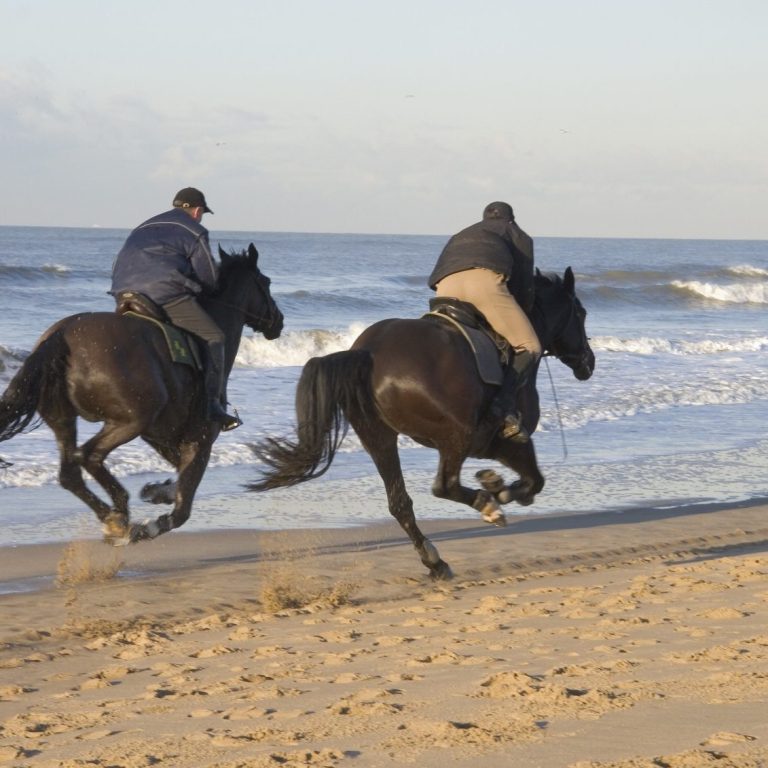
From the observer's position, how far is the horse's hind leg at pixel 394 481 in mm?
7980

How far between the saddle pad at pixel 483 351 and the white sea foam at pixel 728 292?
4200cm

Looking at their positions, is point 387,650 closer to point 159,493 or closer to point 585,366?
point 159,493

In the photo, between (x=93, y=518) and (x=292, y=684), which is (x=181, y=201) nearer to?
(x=93, y=518)

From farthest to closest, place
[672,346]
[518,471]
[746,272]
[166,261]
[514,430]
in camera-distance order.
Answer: [746,272] → [672,346] → [518,471] → [166,261] → [514,430]

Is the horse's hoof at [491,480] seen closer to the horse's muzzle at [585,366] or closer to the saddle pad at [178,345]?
the horse's muzzle at [585,366]

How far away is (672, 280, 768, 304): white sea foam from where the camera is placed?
161 feet

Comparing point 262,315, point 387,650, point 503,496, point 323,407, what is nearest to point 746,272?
point 262,315

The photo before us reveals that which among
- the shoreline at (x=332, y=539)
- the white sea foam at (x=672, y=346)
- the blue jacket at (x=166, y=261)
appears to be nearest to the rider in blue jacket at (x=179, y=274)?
the blue jacket at (x=166, y=261)

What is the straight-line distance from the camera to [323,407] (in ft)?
25.2

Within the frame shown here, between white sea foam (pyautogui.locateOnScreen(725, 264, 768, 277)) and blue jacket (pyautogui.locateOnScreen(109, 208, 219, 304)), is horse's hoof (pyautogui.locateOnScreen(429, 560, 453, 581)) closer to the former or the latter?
blue jacket (pyautogui.locateOnScreen(109, 208, 219, 304))

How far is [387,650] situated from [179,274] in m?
3.20

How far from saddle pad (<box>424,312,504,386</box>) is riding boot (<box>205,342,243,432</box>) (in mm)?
1419

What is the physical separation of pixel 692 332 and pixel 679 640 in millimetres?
27219

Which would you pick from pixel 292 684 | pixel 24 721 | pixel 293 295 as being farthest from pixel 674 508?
pixel 293 295
